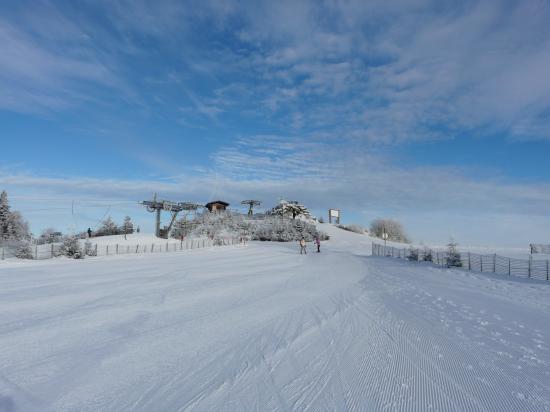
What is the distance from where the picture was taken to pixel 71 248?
28.9 m

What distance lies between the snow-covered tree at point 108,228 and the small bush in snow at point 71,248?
35133mm

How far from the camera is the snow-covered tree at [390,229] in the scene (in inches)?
3418

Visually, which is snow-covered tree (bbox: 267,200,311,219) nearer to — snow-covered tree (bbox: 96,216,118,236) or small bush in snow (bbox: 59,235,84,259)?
snow-covered tree (bbox: 96,216,118,236)

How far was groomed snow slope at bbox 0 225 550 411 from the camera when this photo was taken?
14.1ft

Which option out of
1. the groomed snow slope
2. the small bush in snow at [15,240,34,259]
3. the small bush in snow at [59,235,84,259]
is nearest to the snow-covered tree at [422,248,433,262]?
the groomed snow slope

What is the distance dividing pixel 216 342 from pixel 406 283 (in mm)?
12554

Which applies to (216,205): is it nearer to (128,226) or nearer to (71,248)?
(128,226)

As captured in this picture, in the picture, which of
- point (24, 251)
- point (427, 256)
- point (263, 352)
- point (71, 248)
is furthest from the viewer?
point (427, 256)

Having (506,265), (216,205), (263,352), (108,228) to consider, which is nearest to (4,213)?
(108,228)

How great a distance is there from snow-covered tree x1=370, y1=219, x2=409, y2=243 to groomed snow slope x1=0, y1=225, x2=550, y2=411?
253 ft

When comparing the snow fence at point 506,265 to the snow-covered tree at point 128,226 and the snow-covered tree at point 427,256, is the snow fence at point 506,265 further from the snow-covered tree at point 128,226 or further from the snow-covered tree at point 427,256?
the snow-covered tree at point 128,226

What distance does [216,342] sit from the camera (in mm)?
6449

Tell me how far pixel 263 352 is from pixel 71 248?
27.6 meters

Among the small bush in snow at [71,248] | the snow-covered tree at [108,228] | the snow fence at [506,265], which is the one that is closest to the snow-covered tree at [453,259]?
the snow fence at [506,265]
